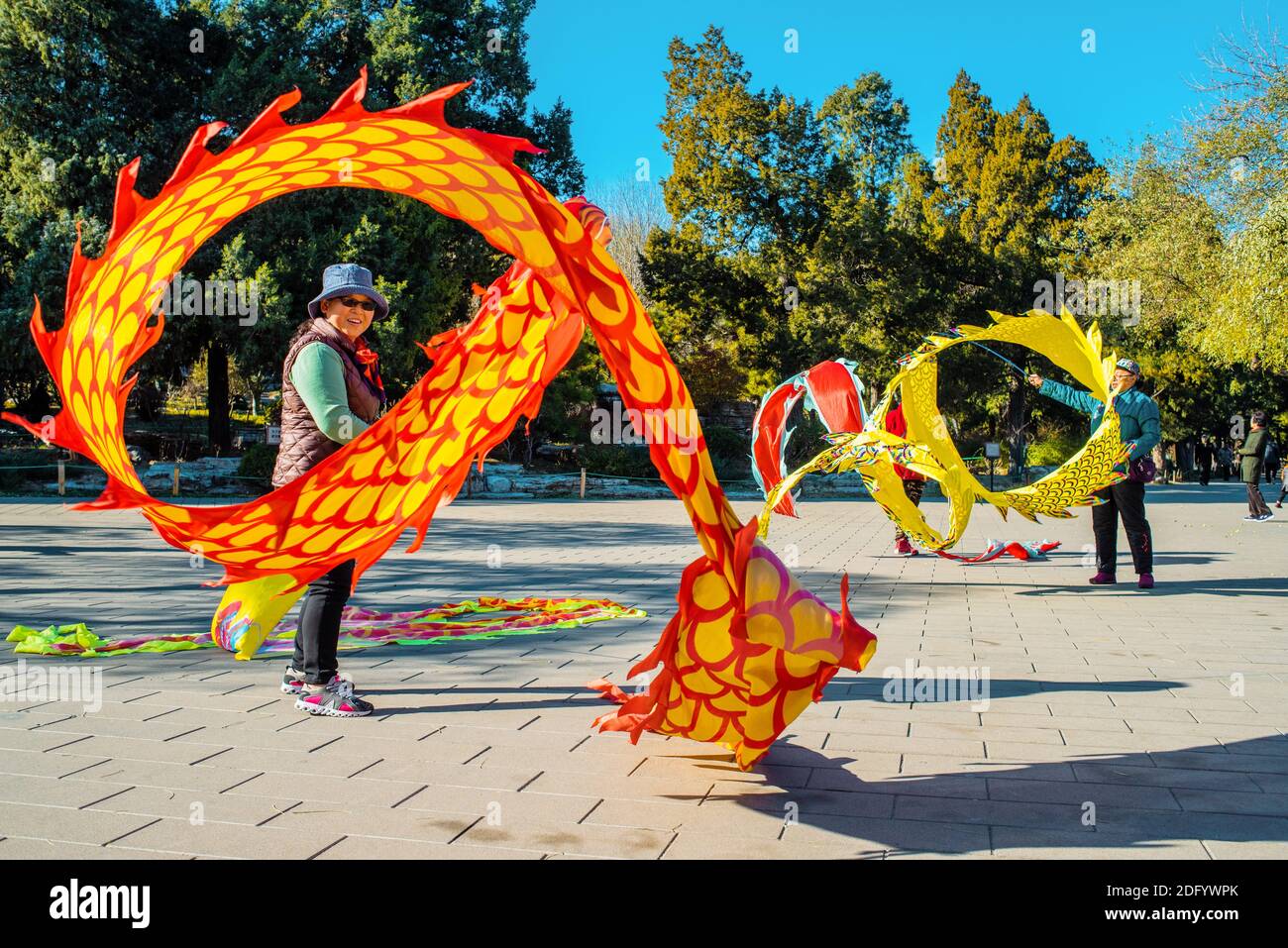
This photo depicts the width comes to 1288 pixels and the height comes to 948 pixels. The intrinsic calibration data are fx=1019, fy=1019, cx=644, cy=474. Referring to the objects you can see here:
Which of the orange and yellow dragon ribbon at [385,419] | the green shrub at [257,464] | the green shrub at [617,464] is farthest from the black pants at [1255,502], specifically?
the green shrub at [257,464]

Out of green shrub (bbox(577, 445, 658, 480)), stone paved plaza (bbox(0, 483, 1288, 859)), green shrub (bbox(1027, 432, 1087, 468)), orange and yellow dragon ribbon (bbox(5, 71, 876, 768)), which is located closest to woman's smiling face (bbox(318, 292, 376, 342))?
orange and yellow dragon ribbon (bbox(5, 71, 876, 768))

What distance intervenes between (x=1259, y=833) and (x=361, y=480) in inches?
164

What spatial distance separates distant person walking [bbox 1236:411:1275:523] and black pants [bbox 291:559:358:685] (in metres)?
17.6

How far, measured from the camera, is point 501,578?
32.6 ft

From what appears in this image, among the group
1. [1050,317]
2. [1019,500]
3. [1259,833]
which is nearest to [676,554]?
[1019,500]

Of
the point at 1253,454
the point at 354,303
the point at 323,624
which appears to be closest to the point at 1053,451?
the point at 1253,454

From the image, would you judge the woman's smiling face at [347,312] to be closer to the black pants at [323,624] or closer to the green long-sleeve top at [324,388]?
the green long-sleeve top at [324,388]

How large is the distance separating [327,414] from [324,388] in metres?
0.13

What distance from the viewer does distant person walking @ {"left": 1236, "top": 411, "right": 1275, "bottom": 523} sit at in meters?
18.2

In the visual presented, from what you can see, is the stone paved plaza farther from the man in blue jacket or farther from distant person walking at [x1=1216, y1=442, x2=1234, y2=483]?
distant person walking at [x1=1216, y1=442, x2=1234, y2=483]

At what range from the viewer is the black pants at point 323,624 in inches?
199

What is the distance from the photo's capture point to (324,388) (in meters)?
4.91

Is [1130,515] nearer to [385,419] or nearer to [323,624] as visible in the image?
[385,419]

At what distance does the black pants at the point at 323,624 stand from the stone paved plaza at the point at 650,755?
237 mm
